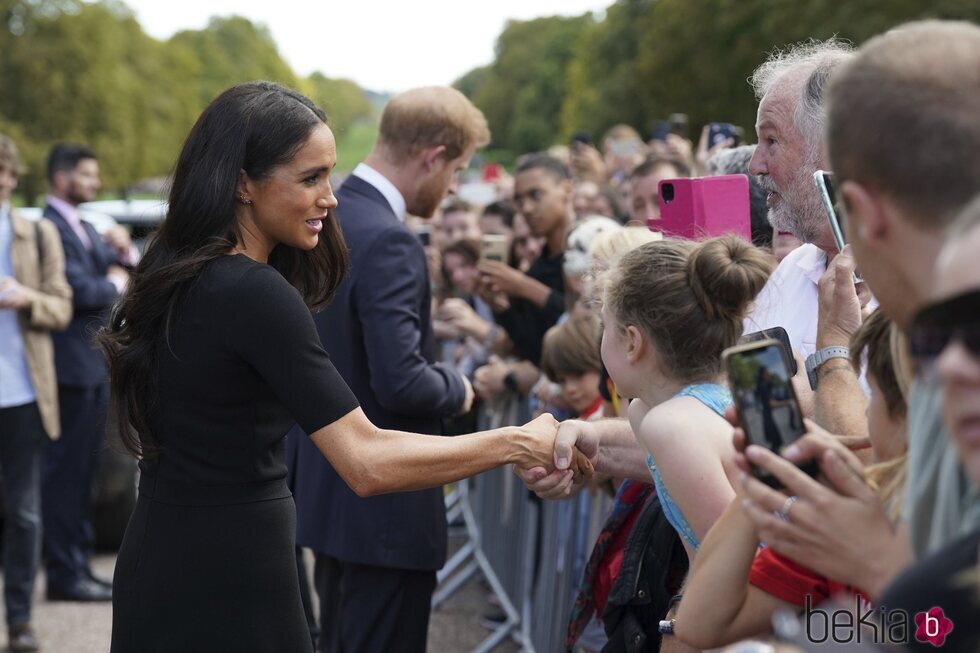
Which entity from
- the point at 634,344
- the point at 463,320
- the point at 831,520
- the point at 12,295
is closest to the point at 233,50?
the point at 12,295

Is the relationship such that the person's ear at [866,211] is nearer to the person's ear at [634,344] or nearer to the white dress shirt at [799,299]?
the person's ear at [634,344]

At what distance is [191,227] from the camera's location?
10.1 feet

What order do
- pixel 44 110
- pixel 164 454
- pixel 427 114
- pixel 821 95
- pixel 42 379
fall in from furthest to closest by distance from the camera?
1. pixel 44 110
2. pixel 42 379
3. pixel 427 114
4. pixel 821 95
5. pixel 164 454

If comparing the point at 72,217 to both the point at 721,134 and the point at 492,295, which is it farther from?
the point at 721,134

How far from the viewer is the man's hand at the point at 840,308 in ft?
9.22

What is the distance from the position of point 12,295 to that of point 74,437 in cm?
101

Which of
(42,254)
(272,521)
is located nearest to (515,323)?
(42,254)

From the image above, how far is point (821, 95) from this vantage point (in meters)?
3.44

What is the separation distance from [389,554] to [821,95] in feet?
6.74

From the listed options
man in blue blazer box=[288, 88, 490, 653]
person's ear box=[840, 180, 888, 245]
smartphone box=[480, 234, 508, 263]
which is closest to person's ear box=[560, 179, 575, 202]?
smartphone box=[480, 234, 508, 263]

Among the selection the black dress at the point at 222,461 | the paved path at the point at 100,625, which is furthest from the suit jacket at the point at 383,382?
the paved path at the point at 100,625

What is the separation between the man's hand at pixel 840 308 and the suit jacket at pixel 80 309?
5291 millimetres

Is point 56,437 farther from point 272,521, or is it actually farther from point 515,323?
point 272,521

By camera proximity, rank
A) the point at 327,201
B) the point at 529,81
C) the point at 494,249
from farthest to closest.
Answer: the point at 529,81 → the point at 494,249 → the point at 327,201
